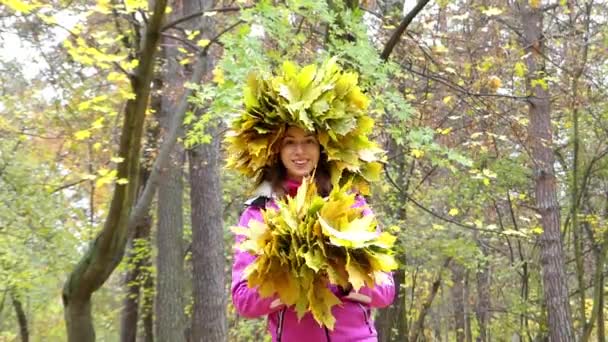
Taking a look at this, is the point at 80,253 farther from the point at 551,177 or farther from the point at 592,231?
the point at 592,231

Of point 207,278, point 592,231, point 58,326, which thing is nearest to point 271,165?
point 207,278

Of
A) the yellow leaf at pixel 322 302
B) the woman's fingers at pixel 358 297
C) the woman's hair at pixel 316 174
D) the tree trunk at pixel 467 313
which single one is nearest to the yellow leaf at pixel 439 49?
the woman's hair at pixel 316 174

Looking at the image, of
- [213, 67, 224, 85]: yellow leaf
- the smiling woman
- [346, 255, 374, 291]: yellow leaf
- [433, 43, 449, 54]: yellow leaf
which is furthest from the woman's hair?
[433, 43, 449, 54]: yellow leaf

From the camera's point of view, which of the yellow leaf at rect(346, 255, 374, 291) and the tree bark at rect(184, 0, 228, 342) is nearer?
the yellow leaf at rect(346, 255, 374, 291)

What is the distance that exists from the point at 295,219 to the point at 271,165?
1.60 ft

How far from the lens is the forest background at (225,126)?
4.13 metres

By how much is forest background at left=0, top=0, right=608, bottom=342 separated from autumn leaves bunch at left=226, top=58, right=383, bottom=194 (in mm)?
665

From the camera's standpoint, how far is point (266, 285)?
6.05ft

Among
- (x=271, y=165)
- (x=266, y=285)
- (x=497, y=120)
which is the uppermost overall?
(x=497, y=120)

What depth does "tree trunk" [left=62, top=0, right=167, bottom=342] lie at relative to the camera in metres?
4.34

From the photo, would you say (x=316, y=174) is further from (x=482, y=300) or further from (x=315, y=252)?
(x=482, y=300)

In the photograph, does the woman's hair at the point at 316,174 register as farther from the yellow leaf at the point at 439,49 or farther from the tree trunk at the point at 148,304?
the tree trunk at the point at 148,304

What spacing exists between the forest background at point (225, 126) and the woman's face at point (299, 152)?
75 cm

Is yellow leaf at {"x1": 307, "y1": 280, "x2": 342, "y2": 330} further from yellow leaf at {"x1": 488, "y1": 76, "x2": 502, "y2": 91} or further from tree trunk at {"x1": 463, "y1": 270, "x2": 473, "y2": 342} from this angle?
tree trunk at {"x1": 463, "y1": 270, "x2": 473, "y2": 342}
